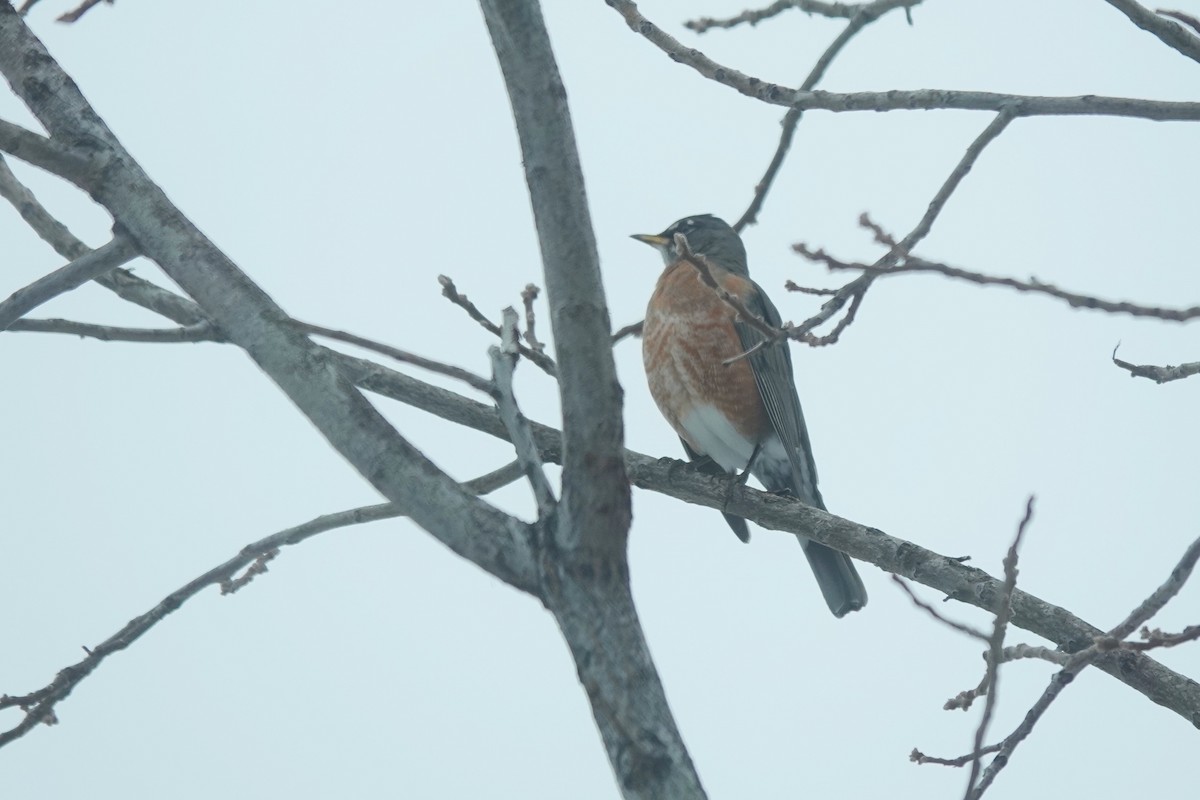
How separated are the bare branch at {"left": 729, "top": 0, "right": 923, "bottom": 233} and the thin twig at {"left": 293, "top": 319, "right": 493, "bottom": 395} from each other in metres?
2.05

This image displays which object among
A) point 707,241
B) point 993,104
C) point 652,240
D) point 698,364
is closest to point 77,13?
point 993,104

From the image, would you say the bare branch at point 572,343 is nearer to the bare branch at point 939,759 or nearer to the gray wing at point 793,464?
the bare branch at point 939,759

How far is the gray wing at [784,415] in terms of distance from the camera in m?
4.93

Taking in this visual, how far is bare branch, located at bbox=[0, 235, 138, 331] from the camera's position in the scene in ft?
6.92

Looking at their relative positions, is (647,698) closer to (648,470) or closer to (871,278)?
(871,278)

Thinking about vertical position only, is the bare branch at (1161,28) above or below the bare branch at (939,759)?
above

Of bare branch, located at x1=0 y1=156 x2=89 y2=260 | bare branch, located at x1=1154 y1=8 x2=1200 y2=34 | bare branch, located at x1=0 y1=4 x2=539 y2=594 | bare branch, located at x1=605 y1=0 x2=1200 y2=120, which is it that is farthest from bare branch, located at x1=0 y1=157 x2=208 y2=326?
bare branch, located at x1=1154 y1=8 x2=1200 y2=34

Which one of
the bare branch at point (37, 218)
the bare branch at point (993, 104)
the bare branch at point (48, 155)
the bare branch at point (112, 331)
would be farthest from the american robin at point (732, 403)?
the bare branch at point (48, 155)

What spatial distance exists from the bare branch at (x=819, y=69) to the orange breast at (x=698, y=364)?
114 cm

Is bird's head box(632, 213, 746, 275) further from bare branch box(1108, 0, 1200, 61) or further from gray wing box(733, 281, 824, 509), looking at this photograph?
bare branch box(1108, 0, 1200, 61)

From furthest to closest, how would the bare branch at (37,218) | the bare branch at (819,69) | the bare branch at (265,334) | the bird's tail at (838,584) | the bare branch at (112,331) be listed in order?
the bird's tail at (838,584) → the bare branch at (819,69) → the bare branch at (37,218) → the bare branch at (112,331) → the bare branch at (265,334)

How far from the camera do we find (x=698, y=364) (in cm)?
497

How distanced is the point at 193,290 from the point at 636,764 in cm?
113

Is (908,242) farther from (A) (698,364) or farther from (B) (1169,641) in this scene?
(A) (698,364)
